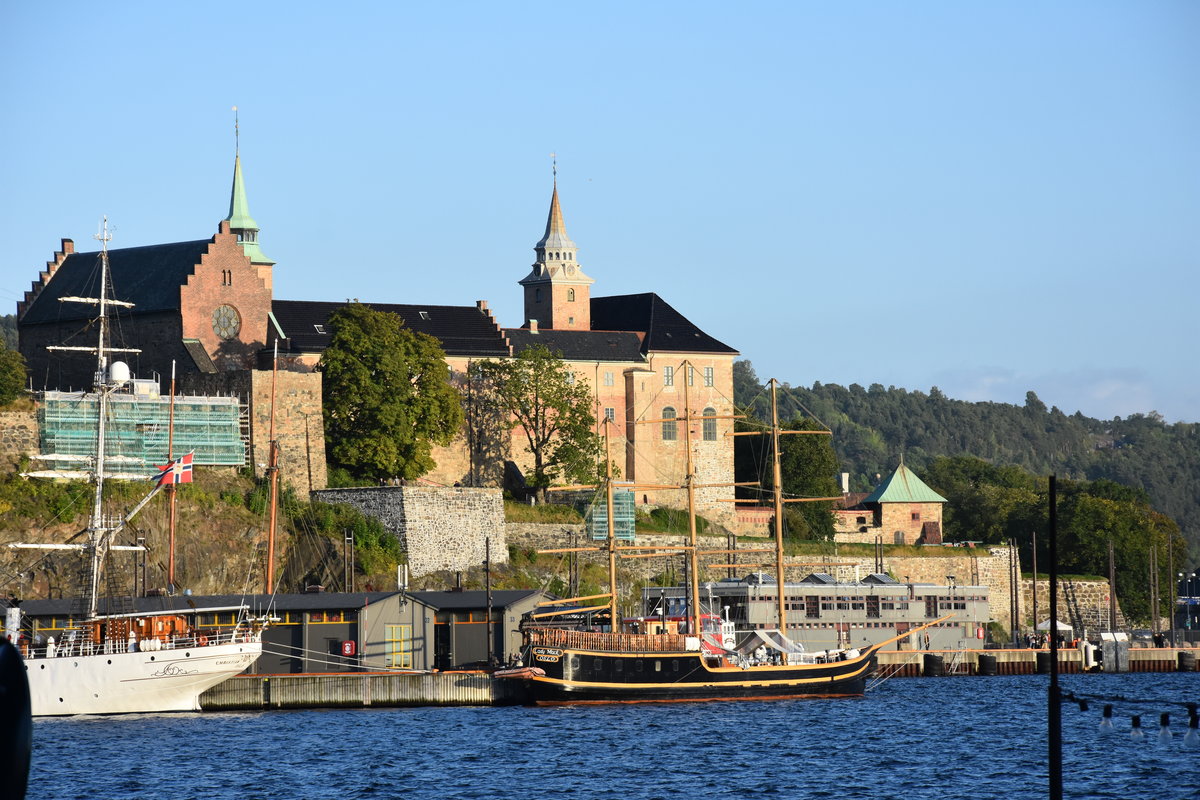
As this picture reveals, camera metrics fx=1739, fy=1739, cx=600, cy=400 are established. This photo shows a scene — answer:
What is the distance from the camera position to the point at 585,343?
96.8m

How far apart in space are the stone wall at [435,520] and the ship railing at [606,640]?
48.5 ft

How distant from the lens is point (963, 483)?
145875 mm

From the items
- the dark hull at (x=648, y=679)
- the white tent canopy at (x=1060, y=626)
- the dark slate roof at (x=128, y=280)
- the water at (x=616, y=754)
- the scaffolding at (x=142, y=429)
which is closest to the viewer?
the water at (x=616, y=754)

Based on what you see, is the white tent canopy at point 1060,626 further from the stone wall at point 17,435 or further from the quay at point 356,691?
the stone wall at point 17,435

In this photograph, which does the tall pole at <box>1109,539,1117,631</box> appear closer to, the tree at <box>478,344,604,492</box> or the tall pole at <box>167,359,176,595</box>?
the tree at <box>478,344,604,492</box>

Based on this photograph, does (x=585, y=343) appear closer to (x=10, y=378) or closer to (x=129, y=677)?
(x=10, y=378)

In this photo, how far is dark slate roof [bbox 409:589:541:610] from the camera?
2398 inches

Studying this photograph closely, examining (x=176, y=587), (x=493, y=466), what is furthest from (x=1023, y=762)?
(x=493, y=466)

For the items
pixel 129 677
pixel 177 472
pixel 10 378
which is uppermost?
pixel 10 378

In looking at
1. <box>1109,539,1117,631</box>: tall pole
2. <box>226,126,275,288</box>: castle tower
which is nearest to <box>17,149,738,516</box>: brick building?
<box>226,126,275,288</box>: castle tower

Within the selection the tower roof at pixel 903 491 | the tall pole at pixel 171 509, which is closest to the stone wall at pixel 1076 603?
the tower roof at pixel 903 491

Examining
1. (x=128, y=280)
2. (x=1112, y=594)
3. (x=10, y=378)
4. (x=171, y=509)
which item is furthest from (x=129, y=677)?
(x=1112, y=594)

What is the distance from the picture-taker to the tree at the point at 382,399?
79062 millimetres

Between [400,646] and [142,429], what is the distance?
60.4 ft
